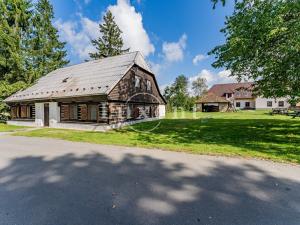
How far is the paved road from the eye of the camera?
3.14 metres

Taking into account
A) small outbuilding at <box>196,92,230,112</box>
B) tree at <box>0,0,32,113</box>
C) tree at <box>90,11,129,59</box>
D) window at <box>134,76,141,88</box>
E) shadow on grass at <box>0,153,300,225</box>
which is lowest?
shadow on grass at <box>0,153,300,225</box>

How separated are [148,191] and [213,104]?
4109 centimetres

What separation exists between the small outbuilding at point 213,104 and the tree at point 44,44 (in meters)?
29.2

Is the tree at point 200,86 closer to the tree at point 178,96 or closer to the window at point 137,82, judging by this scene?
the tree at point 178,96

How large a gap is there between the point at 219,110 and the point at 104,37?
29.5 metres

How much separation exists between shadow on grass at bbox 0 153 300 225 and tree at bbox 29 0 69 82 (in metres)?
24.1

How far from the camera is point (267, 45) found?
30.4ft

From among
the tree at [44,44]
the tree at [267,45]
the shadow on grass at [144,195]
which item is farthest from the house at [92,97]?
the shadow on grass at [144,195]

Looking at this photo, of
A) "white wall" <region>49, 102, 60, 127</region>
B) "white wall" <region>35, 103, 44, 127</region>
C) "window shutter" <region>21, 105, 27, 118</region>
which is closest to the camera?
"white wall" <region>49, 102, 60, 127</region>

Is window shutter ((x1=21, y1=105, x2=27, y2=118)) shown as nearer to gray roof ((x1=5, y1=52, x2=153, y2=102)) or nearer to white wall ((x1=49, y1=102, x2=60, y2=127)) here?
gray roof ((x1=5, y1=52, x2=153, y2=102))

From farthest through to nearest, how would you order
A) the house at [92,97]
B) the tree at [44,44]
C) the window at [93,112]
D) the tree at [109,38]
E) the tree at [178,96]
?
the tree at [178,96]
the tree at [109,38]
the tree at [44,44]
the window at [93,112]
the house at [92,97]

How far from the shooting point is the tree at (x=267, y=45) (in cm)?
821

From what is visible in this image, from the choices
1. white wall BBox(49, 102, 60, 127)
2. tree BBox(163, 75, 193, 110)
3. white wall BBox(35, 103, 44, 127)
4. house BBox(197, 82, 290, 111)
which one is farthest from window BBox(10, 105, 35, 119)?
house BBox(197, 82, 290, 111)

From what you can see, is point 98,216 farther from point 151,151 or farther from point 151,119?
point 151,119
